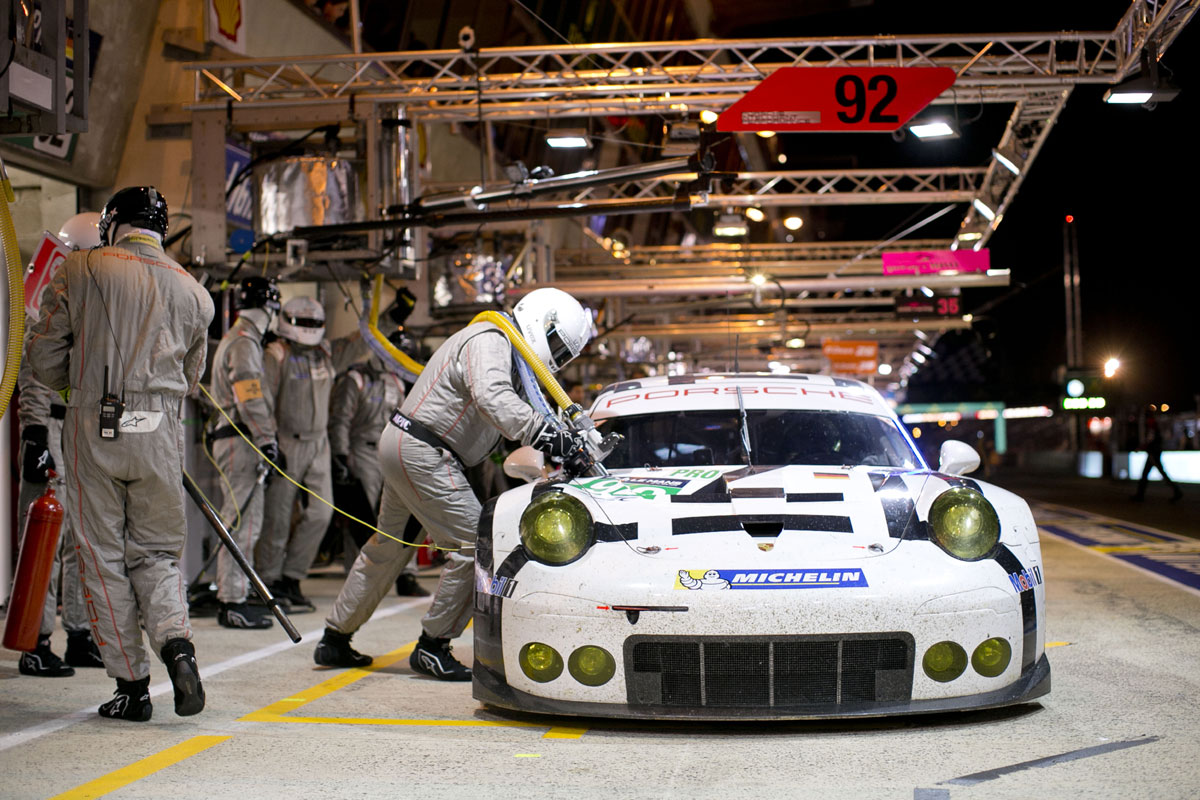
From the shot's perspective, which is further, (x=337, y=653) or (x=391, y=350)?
(x=391, y=350)

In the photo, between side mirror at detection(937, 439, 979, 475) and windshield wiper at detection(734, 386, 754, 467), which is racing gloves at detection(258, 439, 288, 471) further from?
side mirror at detection(937, 439, 979, 475)

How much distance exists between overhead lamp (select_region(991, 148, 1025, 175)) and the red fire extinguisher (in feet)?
47.7

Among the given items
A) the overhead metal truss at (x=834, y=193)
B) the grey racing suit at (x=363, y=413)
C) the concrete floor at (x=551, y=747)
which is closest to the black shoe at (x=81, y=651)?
the concrete floor at (x=551, y=747)

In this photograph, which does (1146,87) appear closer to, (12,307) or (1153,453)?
(12,307)

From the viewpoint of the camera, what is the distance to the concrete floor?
10.9 feet

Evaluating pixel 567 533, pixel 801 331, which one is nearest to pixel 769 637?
pixel 567 533

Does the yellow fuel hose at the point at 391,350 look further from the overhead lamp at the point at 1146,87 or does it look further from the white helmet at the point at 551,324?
the overhead lamp at the point at 1146,87

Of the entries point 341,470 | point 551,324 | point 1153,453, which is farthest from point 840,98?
point 1153,453

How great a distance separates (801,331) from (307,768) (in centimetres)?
2818

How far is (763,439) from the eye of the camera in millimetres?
5441

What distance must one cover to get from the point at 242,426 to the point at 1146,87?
330 inches

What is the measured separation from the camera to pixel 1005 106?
771 inches

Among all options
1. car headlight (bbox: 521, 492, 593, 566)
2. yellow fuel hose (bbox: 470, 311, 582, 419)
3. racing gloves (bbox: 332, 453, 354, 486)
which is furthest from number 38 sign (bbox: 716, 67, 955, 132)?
car headlight (bbox: 521, 492, 593, 566)

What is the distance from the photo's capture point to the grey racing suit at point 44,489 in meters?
5.54
